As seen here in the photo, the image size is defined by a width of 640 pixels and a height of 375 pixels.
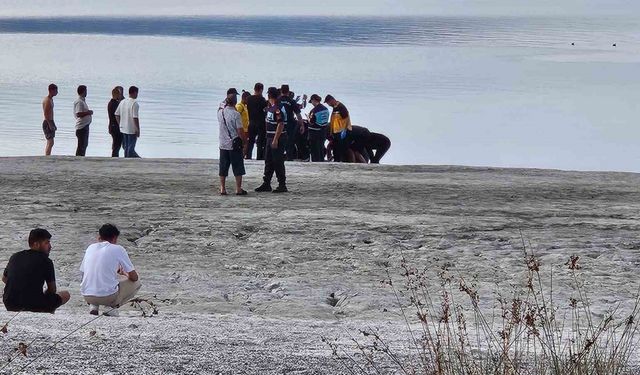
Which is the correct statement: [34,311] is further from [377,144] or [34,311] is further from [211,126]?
[211,126]

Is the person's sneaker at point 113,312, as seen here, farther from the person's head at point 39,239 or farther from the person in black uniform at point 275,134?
the person in black uniform at point 275,134

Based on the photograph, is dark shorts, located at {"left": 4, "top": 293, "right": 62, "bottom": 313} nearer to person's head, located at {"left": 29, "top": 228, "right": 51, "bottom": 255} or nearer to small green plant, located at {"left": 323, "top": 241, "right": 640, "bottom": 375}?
person's head, located at {"left": 29, "top": 228, "right": 51, "bottom": 255}

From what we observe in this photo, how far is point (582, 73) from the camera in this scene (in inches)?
3302

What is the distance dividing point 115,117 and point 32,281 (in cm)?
1248

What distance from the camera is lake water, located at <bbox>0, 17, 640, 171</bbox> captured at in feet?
135

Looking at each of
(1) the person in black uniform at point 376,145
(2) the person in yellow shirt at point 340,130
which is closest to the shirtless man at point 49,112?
(2) the person in yellow shirt at point 340,130

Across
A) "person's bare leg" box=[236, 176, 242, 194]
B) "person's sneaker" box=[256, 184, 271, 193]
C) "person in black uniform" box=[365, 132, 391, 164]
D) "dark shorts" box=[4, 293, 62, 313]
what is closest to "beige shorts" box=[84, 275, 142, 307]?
"dark shorts" box=[4, 293, 62, 313]

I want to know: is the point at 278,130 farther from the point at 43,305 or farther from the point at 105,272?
the point at 43,305

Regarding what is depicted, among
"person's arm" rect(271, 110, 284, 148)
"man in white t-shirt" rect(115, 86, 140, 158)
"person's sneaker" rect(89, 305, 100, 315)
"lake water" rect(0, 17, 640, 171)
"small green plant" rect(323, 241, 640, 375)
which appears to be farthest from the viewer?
"lake water" rect(0, 17, 640, 171)

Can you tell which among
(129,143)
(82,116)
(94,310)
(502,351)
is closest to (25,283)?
(94,310)

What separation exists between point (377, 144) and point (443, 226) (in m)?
8.71

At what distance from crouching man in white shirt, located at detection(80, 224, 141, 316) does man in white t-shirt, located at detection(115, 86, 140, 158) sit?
1060 cm

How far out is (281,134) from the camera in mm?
17406

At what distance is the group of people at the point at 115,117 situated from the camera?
21578 mm
